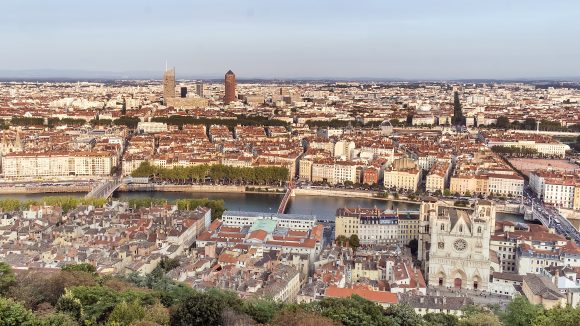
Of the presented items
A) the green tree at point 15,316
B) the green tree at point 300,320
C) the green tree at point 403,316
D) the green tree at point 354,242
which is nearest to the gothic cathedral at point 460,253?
the green tree at point 354,242

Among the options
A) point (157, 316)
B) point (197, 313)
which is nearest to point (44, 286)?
point (157, 316)

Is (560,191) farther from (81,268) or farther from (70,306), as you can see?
(70,306)

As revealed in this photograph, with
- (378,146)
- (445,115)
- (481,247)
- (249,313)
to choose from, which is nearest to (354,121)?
(445,115)

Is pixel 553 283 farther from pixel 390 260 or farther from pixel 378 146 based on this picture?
pixel 378 146

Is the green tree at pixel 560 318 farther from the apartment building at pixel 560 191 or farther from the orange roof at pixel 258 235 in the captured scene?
the apartment building at pixel 560 191

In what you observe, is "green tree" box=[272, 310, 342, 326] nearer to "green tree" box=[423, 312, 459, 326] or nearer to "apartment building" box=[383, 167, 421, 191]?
"green tree" box=[423, 312, 459, 326]
